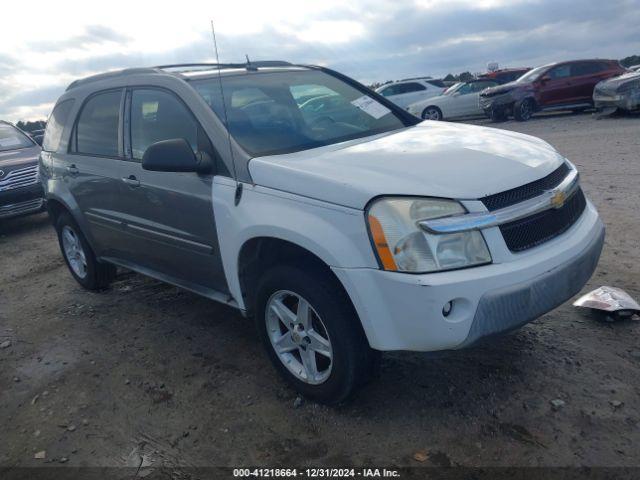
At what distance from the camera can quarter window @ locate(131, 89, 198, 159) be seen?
3.49 meters

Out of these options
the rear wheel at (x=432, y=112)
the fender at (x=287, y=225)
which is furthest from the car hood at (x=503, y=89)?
the fender at (x=287, y=225)

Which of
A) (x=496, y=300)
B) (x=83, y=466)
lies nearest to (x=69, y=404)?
(x=83, y=466)

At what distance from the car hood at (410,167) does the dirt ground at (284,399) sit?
2.67 feet

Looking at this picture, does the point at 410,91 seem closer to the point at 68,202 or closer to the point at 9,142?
the point at 9,142

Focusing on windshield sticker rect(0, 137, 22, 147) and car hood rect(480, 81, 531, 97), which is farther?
car hood rect(480, 81, 531, 97)

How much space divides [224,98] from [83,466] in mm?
2197

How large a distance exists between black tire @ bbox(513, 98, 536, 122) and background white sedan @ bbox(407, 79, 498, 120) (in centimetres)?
213

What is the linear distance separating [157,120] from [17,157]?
19.7ft

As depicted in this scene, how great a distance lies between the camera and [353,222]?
254 centimetres

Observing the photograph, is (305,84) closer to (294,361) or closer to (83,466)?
(294,361)

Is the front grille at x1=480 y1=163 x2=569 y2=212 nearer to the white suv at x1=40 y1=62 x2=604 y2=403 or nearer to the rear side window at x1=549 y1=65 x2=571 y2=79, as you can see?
the white suv at x1=40 y1=62 x2=604 y2=403

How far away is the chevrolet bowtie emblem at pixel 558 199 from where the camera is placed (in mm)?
2777

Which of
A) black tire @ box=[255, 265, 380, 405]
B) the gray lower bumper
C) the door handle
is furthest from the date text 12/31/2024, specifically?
the door handle

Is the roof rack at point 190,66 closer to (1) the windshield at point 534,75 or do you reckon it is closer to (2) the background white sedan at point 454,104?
(1) the windshield at point 534,75
